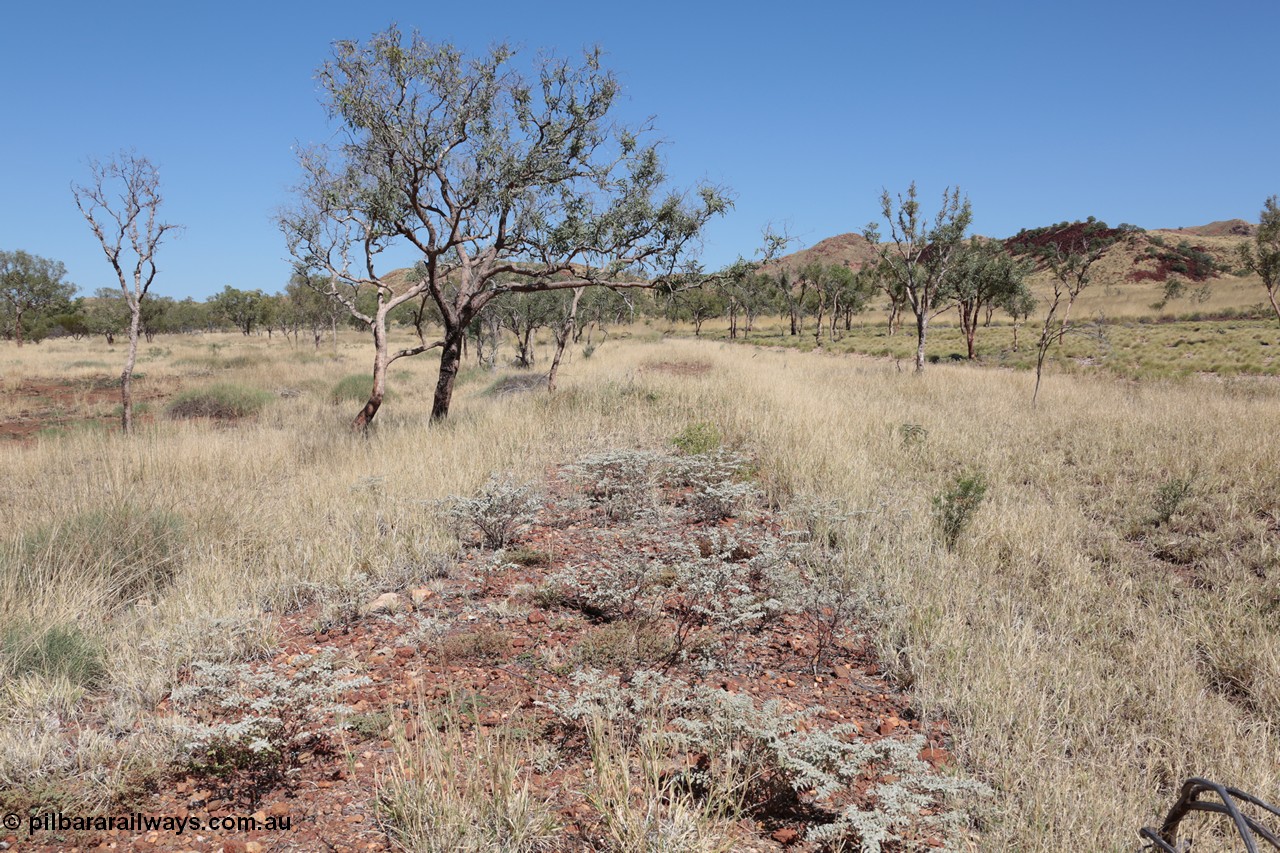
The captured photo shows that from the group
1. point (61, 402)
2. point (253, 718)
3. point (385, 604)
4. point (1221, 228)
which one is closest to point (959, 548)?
point (385, 604)

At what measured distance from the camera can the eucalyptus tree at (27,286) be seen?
139 ft

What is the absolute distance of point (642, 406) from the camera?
11.2 meters

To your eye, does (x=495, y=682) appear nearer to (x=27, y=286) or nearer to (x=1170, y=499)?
(x=1170, y=499)

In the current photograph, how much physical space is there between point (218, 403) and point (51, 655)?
53.8ft

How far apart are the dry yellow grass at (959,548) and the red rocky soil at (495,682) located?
0.32 metres

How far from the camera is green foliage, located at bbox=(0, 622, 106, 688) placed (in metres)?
3.26

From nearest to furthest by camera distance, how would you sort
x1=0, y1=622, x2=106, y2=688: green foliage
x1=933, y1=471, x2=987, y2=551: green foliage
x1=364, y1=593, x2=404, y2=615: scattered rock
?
x1=0, y1=622, x2=106, y2=688: green foliage < x1=364, y1=593, x2=404, y2=615: scattered rock < x1=933, y1=471, x2=987, y2=551: green foliage

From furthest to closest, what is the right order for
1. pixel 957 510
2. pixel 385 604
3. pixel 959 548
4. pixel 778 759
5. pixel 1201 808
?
1. pixel 957 510
2. pixel 959 548
3. pixel 385 604
4. pixel 778 759
5. pixel 1201 808

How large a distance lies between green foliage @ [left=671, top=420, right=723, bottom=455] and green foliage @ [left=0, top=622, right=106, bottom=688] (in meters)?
5.88

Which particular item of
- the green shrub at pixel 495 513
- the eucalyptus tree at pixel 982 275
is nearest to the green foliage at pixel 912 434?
the green shrub at pixel 495 513

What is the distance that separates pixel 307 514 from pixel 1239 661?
7819 mm

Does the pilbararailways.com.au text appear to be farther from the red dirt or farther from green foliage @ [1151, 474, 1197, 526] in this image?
the red dirt

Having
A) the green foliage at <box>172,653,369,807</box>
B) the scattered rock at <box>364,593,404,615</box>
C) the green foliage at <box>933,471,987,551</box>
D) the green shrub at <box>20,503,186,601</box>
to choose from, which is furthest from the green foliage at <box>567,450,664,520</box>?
the green shrub at <box>20,503,186,601</box>

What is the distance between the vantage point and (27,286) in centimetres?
4350
